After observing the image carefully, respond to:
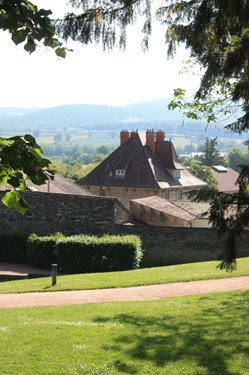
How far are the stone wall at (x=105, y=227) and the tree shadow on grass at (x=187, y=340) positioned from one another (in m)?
15.4

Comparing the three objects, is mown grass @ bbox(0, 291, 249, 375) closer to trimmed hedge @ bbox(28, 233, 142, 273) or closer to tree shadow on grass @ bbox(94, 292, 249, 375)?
tree shadow on grass @ bbox(94, 292, 249, 375)

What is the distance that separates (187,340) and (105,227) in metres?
19.7

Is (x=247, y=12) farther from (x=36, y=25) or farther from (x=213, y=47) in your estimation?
(x=36, y=25)

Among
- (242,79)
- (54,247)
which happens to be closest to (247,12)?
(242,79)

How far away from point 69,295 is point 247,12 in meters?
10.7

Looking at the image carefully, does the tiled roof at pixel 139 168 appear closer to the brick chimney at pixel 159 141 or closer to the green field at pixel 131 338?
the brick chimney at pixel 159 141

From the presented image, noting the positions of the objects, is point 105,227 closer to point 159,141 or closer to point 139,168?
point 139,168

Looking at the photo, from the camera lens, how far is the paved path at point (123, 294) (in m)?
17.2

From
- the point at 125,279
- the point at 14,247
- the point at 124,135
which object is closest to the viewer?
the point at 125,279

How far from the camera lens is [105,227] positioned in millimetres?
30281

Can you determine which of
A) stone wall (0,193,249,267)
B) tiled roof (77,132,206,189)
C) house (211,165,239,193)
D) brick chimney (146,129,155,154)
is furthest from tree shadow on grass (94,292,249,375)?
house (211,165,239,193)

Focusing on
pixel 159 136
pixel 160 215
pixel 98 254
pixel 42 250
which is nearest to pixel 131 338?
pixel 98 254

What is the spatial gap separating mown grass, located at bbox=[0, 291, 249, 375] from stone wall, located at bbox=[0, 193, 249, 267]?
1473 cm

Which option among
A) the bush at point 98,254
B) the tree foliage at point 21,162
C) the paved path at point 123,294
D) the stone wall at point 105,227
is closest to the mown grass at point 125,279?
the paved path at point 123,294
